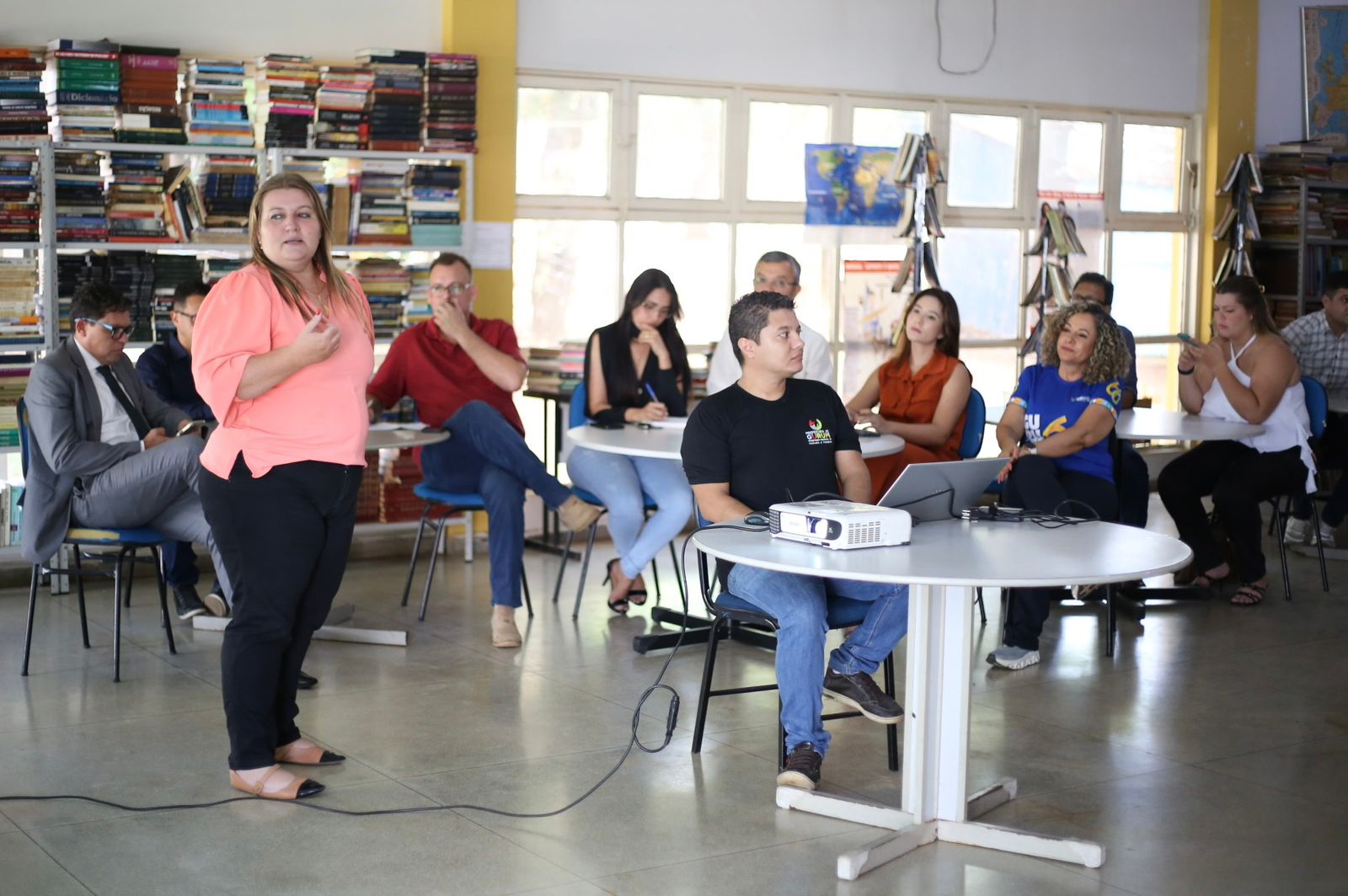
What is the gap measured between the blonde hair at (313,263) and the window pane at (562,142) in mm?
3717

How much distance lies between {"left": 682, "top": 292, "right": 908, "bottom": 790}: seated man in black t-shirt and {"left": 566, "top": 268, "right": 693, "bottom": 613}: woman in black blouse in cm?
155

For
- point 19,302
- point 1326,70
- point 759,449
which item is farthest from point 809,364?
point 1326,70

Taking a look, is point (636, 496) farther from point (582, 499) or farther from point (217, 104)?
point (217, 104)

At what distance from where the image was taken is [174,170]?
247 inches

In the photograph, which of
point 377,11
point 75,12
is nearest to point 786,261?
point 377,11

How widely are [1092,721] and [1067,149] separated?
5.26 m

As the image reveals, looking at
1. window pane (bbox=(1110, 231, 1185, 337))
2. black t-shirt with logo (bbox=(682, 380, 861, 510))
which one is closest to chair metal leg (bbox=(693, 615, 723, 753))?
black t-shirt with logo (bbox=(682, 380, 861, 510))

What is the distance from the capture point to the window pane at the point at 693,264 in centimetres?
775

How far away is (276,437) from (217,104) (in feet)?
10.8

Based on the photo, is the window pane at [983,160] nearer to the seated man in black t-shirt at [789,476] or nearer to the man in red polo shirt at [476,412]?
the man in red polo shirt at [476,412]

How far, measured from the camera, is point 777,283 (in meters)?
5.57

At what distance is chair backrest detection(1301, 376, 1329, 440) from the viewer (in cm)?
627

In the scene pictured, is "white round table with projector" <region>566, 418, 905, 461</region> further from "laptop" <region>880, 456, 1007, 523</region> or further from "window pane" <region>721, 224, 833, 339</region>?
"window pane" <region>721, 224, 833, 339</region>

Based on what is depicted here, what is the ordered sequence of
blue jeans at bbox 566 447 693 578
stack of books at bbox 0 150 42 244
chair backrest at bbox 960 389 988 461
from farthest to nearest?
stack of books at bbox 0 150 42 244 < chair backrest at bbox 960 389 988 461 < blue jeans at bbox 566 447 693 578
